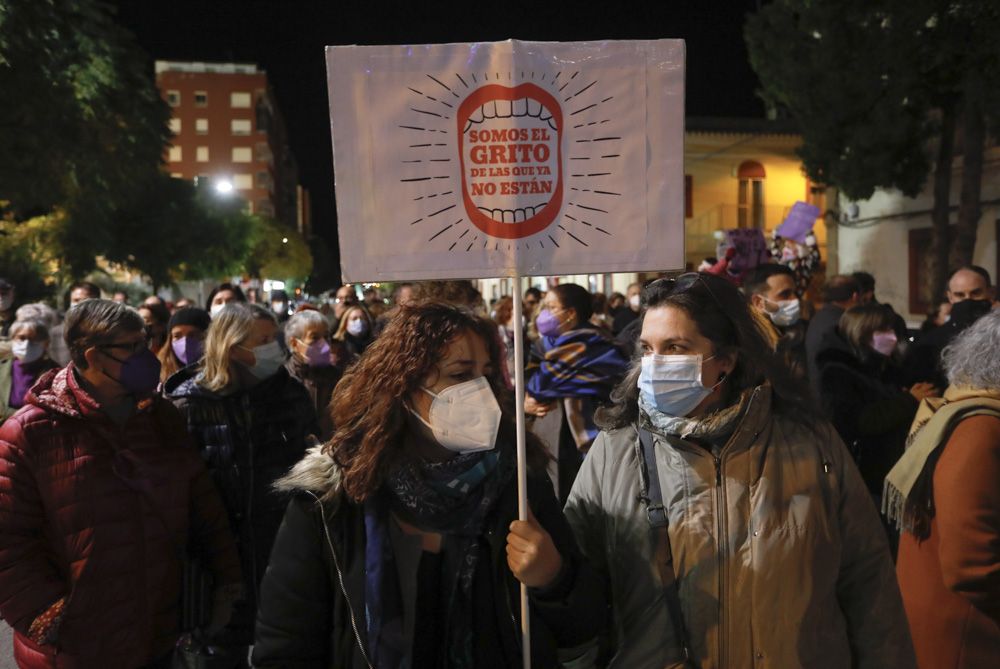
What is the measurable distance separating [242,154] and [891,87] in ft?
262

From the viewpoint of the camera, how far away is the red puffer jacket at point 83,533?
2984 mm

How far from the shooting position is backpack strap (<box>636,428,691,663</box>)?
2.24m

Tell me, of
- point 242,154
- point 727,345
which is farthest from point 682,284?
point 242,154

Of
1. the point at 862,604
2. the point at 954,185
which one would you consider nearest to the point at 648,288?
the point at 862,604

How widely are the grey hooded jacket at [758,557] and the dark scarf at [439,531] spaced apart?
0.40 metres

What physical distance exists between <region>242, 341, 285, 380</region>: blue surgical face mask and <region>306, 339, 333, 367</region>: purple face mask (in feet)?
4.25

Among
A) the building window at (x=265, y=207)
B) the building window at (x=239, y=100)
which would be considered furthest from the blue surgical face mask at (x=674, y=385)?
the building window at (x=239, y=100)

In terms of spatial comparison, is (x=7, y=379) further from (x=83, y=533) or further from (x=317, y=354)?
(x=83, y=533)

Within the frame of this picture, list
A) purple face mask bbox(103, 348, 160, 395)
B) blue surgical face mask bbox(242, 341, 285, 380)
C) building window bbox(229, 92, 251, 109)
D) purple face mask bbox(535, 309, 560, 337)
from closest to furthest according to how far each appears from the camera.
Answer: purple face mask bbox(103, 348, 160, 395)
blue surgical face mask bbox(242, 341, 285, 380)
purple face mask bbox(535, 309, 560, 337)
building window bbox(229, 92, 251, 109)

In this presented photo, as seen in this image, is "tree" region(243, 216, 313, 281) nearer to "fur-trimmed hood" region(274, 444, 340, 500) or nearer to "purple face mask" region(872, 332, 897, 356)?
"purple face mask" region(872, 332, 897, 356)

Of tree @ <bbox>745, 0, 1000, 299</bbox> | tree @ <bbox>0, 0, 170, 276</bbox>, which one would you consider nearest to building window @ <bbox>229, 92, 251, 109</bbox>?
tree @ <bbox>0, 0, 170, 276</bbox>

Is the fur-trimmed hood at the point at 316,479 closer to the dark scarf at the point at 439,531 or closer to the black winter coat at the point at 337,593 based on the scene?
the black winter coat at the point at 337,593

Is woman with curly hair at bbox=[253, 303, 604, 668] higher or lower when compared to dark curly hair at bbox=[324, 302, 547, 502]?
lower

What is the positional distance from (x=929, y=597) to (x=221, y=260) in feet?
103
